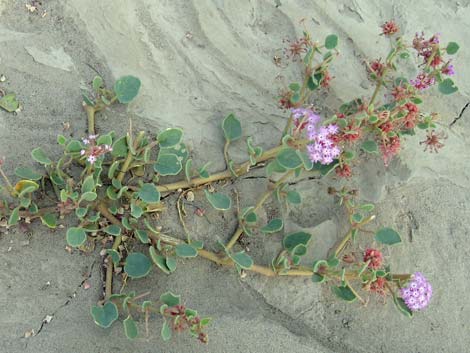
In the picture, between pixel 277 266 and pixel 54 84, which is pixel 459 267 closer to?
pixel 277 266

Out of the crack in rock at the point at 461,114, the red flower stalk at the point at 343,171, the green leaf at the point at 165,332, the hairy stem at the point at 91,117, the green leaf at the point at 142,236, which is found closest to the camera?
the green leaf at the point at 165,332

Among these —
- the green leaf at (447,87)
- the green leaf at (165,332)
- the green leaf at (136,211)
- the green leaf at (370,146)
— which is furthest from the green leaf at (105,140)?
the green leaf at (447,87)

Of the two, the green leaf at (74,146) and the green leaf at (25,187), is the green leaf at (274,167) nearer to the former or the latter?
the green leaf at (74,146)

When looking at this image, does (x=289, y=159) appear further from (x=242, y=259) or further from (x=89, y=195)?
(x=89, y=195)

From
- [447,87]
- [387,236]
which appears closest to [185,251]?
[387,236]

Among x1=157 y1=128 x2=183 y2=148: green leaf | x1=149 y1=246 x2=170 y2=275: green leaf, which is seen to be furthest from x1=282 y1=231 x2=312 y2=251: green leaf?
x1=157 y1=128 x2=183 y2=148: green leaf
